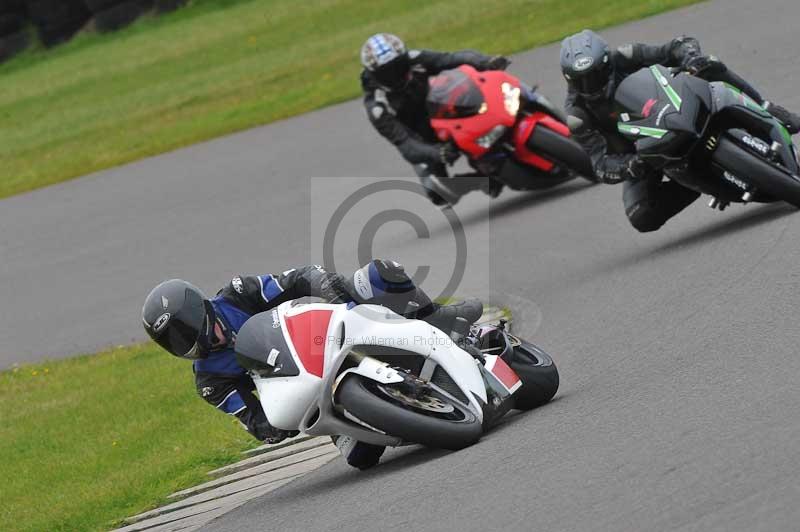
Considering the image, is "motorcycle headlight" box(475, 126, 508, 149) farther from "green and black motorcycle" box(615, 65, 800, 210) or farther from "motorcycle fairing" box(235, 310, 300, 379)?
"motorcycle fairing" box(235, 310, 300, 379)

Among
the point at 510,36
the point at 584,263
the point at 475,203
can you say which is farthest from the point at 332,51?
the point at 584,263

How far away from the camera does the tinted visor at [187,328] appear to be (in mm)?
6898

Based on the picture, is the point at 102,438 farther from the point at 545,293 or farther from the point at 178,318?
the point at 178,318

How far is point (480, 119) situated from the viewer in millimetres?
12586

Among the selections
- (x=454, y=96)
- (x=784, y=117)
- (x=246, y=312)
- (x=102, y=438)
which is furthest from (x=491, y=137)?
(x=246, y=312)

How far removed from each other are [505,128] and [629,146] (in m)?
2.49

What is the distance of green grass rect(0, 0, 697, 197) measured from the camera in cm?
2069

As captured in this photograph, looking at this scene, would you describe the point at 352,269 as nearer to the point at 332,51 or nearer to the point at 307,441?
the point at 307,441

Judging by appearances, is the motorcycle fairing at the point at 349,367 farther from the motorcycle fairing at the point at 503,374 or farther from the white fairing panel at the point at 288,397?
the motorcycle fairing at the point at 503,374

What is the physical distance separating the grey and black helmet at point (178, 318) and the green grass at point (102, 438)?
150 centimetres

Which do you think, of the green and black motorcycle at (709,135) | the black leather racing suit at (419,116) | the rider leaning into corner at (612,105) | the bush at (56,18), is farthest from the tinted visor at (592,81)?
the bush at (56,18)

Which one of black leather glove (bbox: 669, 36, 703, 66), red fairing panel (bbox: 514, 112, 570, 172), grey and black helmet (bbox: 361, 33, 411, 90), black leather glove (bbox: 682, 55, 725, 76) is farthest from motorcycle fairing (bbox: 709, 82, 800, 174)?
grey and black helmet (bbox: 361, 33, 411, 90)

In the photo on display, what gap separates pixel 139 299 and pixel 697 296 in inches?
260

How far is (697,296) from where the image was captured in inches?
320
